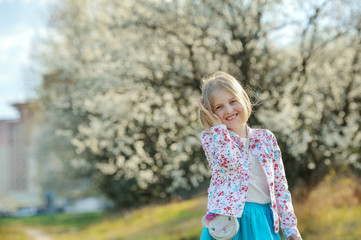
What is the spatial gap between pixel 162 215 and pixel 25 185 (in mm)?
19643

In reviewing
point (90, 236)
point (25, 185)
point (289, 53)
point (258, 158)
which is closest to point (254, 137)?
point (258, 158)

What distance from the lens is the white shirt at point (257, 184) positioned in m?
2.62

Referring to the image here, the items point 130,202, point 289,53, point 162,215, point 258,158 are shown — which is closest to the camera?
point 258,158

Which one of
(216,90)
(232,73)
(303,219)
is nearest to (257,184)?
(216,90)

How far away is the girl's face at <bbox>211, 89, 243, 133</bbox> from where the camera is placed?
267cm

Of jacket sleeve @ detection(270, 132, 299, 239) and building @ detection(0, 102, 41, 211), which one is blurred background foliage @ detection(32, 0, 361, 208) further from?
building @ detection(0, 102, 41, 211)

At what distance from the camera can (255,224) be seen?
100 inches

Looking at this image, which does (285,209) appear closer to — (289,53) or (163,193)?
(289,53)

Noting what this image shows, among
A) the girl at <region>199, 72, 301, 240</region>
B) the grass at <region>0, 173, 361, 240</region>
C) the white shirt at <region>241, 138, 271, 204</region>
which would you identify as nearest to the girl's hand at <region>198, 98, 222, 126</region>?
the girl at <region>199, 72, 301, 240</region>

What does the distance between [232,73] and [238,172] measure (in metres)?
4.29

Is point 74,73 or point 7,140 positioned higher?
point 7,140

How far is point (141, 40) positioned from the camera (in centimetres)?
746

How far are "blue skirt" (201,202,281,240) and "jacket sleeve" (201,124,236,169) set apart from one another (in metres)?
0.28

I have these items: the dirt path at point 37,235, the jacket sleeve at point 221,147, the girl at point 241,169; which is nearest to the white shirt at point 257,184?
the girl at point 241,169
